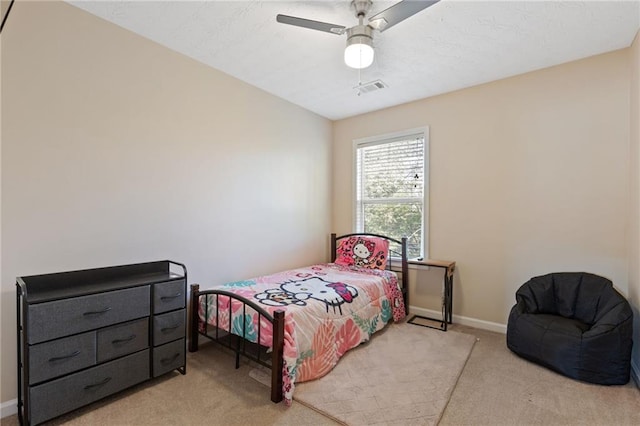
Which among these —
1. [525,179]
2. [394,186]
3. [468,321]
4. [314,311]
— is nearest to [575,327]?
[468,321]

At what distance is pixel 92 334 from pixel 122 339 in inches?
7.1

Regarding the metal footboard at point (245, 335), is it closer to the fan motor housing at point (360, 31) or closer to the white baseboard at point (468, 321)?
the fan motor housing at point (360, 31)

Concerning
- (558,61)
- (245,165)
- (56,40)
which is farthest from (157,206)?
(558,61)

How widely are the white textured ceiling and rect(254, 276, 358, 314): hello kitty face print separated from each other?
2.06 m

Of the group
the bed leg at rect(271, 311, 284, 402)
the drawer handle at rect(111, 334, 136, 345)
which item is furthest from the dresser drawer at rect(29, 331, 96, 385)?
the bed leg at rect(271, 311, 284, 402)

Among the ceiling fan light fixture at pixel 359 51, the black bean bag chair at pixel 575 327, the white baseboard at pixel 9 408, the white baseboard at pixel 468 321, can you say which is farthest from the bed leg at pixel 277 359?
the white baseboard at pixel 468 321

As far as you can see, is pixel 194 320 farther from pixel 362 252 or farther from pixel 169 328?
pixel 362 252

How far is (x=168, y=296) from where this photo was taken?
2.21 m

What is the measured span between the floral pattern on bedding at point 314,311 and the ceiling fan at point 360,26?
5.94 feet

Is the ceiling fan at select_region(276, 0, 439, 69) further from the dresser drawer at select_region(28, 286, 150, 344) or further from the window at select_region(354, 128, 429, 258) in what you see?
the dresser drawer at select_region(28, 286, 150, 344)

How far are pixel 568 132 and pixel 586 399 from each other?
218 cm

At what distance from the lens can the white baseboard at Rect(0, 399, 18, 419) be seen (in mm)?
1826

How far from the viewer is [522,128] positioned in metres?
3.02

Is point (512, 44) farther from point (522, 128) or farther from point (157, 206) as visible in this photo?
point (157, 206)
